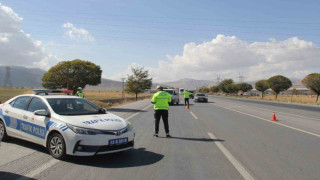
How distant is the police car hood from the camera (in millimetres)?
5512

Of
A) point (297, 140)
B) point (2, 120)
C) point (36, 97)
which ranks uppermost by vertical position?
point (36, 97)

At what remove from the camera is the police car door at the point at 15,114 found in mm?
6715

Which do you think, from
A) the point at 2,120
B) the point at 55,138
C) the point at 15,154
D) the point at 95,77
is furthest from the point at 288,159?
the point at 95,77

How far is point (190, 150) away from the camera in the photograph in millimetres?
6609

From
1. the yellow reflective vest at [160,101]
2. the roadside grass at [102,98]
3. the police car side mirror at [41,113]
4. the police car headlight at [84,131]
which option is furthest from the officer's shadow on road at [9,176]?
the roadside grass at [102,98]

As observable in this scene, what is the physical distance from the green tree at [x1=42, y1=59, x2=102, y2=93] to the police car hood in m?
16.6

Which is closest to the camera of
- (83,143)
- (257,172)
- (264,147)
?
(257,172)

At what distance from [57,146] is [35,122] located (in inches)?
39.5

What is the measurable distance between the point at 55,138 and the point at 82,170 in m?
1.18

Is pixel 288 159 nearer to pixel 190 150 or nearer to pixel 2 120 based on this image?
pixel 190 150

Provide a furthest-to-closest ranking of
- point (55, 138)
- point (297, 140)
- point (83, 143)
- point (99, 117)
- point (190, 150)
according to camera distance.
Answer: point (297, 140)
point (190, 150)
point (99, 117)
point (55, 138)
point (83, 143)

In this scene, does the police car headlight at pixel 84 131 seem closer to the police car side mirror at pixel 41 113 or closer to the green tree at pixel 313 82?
the police car side mirror at pixel 41 113

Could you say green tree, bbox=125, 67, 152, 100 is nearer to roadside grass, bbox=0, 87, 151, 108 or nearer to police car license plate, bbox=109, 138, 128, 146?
roadside grass, bbox=0, 87, 151, 108

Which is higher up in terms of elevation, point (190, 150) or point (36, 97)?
point (36, 97)
